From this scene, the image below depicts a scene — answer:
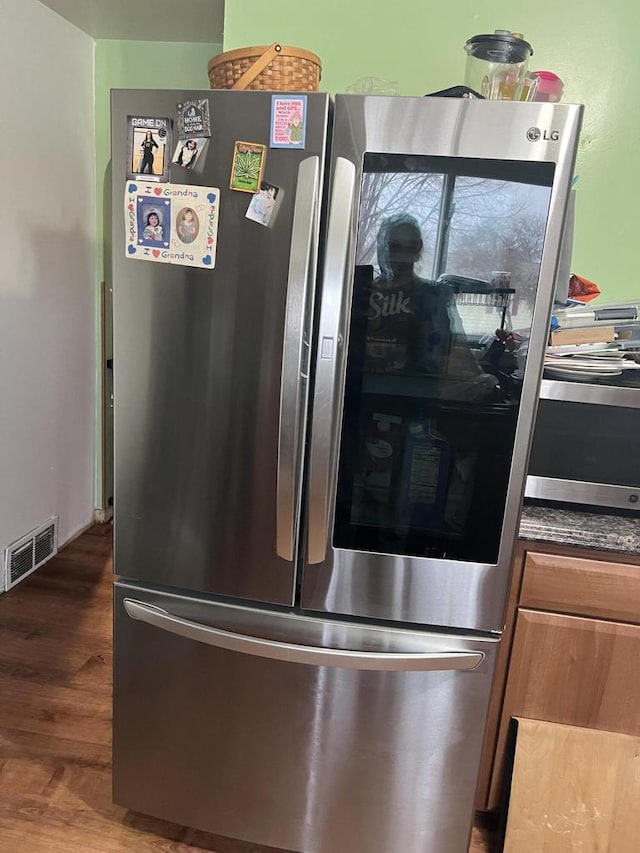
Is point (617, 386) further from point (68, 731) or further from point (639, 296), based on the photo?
point (68, 731)

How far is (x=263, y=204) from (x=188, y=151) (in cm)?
18

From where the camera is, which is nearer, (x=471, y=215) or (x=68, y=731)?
(x=471, y=215)

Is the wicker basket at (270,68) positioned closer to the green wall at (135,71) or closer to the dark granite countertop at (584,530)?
the dark granite countertop at (584,530)

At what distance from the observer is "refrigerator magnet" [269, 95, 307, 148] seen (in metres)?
1.21

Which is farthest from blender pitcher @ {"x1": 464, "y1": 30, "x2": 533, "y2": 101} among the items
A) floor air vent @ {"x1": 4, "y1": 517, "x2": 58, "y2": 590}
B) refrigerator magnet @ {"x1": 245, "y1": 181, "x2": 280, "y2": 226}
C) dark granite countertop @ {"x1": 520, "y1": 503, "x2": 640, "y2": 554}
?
floor air vent @ {"x1": 4, "y1": 517, "x2": 58, "y2": 590}

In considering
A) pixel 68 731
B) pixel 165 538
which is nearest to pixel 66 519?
pixel 68 731

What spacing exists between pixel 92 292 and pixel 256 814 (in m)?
2.56

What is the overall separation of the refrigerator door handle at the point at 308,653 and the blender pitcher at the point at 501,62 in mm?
1206

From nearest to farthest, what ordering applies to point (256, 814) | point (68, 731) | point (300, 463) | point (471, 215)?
1. point (471, 215)
2. point (300, 463)
3. point (256, 814)
4. point (68, 731)

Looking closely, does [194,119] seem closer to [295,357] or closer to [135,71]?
[295,357]

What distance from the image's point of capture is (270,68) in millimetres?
1383

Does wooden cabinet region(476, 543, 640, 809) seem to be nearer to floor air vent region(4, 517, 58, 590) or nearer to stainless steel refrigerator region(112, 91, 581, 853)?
stainless steel refrigerator region(112, 91, 581, 853)

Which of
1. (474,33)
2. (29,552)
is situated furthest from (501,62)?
(29,552)

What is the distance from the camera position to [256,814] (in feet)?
5.24
